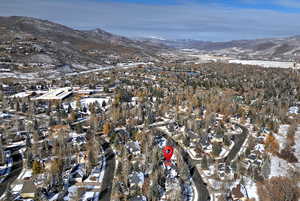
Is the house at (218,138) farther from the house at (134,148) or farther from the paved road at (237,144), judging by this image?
the house at (134,148)

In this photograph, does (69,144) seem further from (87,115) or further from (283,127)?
(283,127)

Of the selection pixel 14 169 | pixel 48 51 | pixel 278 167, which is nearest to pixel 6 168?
pixel 14 169

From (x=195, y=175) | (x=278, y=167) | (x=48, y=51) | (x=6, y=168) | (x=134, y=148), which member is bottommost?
(x=195, y=175)

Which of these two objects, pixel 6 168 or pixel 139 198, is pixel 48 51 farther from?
pixel 139 198

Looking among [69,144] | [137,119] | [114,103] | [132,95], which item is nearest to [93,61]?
[132,95]

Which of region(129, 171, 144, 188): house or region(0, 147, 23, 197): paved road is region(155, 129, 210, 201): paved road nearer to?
region(129, 171, 144, 188): house

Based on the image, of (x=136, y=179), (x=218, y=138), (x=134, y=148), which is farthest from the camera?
(x=218, y=138)

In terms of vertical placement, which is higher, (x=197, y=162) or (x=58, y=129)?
(x=58, y=129)

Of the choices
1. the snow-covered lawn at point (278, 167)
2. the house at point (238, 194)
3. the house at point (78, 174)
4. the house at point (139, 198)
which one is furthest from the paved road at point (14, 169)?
the snow-covered lawn at point (278, 167)
